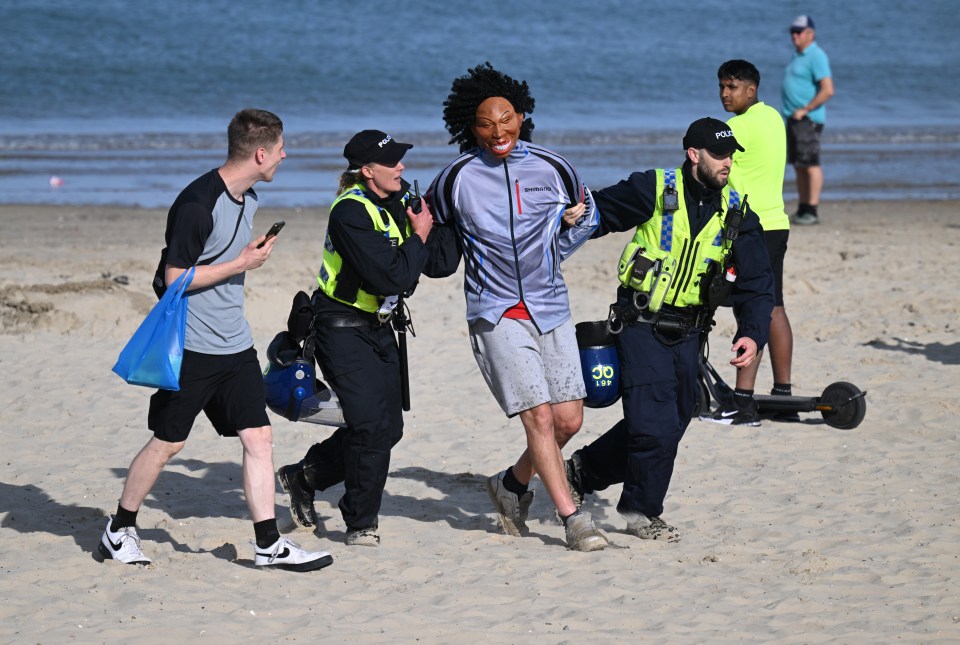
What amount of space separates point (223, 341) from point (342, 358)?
62 cm

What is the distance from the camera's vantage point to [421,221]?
5449 millimetres

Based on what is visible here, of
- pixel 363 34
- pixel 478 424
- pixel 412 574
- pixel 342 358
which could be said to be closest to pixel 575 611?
pixel 412 574

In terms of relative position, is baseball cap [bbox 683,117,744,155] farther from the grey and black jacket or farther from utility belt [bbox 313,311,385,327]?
utility belt [bbox 313,311,385,327]

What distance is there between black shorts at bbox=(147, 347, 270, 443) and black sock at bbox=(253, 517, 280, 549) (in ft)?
1.24

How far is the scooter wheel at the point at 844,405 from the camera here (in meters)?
7.00

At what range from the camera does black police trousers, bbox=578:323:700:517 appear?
568 cm

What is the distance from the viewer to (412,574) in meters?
5.36

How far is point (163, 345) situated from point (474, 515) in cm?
209

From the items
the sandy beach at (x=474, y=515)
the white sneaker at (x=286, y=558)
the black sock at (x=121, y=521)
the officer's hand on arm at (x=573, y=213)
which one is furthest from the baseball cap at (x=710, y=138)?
the black sock at (x=121, y=521)

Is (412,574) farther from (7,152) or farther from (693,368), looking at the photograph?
(7,152)

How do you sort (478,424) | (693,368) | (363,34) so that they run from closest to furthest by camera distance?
1. (693,368)
2. (478,424)
3. (363,34)

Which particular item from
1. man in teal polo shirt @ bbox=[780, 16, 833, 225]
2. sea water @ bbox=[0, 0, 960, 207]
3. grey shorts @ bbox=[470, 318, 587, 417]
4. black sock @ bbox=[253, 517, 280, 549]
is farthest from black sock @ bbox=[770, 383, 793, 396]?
sea water @ bbox=[0, 0, 960, 207]

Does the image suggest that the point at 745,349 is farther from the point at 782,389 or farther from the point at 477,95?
the point at 782,389

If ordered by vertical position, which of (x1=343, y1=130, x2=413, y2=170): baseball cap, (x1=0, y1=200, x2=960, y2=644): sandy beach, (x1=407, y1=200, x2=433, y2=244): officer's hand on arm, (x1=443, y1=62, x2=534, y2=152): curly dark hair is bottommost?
(x1=0, y1=200, x2=960, y2=644): sandy beach
